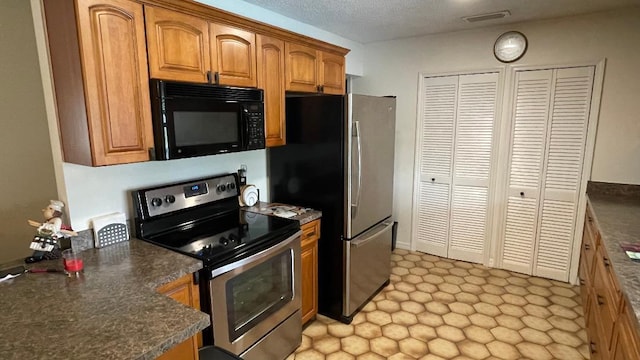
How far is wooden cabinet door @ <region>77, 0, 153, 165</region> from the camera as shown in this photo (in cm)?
152

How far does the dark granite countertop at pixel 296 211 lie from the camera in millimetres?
2434

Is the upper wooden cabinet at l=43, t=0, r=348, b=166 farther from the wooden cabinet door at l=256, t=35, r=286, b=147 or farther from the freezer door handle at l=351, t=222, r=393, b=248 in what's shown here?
the freezer door handle at l=351, t=222, r=393, b=248

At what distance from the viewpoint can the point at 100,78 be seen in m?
1.56

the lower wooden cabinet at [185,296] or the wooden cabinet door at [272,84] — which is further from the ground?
the wooden cabinet door at [272,84]

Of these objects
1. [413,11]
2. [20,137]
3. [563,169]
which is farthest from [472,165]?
[20,137]

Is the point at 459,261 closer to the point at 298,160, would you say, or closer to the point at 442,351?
the point at 442,351

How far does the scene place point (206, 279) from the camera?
170 centimetres

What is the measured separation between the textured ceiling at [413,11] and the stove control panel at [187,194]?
137cm

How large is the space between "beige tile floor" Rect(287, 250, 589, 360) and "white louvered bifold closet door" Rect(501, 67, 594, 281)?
0.27 meters

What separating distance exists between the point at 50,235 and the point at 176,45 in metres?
1.11

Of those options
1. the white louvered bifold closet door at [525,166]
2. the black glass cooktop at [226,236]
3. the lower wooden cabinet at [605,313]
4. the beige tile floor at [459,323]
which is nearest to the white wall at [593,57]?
the white louvered bifold closet door at [525,166]

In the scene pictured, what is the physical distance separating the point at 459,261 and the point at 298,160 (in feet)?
7.46

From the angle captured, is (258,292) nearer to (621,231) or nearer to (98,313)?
(98,313)

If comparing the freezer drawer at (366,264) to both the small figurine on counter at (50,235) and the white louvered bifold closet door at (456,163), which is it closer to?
the white louvered bifold closet door at (456,163)
